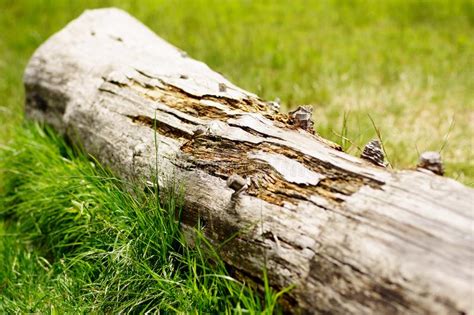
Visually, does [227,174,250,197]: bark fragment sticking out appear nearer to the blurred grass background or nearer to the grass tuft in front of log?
the grass tuft in front of log

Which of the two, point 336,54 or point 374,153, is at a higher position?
point 336,54

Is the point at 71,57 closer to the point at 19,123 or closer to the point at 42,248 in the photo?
the point at 19,123

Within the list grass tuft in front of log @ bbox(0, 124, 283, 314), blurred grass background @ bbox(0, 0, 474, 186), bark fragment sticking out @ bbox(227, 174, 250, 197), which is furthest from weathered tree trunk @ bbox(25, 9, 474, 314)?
blurred grass background @ bbox(0, 0, 474, 186)

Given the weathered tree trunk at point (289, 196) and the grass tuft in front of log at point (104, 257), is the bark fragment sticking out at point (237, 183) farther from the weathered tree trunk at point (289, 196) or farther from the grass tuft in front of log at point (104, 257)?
the grass tuft in front of log at point (104, 257)

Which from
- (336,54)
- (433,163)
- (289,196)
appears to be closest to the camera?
(433,163)

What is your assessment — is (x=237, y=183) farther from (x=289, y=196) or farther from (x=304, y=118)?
(x=304, y=118)

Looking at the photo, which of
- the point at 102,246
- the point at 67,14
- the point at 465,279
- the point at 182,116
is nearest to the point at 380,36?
the point at 67,14

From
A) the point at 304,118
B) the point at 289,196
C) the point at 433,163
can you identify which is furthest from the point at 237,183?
the point at 433,163

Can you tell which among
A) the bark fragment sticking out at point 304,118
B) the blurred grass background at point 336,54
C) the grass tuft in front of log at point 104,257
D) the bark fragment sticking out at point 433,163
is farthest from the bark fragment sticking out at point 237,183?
the blurred grass background at point 336,54
